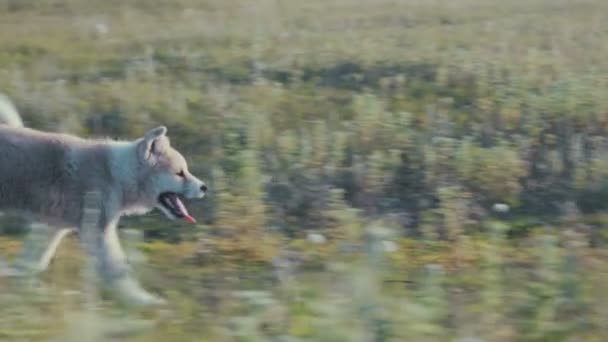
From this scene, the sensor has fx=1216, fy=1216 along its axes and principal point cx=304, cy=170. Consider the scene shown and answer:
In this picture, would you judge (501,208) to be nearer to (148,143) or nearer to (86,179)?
(148,143)

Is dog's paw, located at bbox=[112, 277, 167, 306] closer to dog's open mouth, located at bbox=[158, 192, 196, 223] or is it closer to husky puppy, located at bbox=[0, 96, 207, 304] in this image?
husky puppy, located at bbox=[0, 96, 207, 304]

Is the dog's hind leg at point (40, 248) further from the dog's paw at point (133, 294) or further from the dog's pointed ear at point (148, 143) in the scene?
the dog's pointed ear at point (148, 143)

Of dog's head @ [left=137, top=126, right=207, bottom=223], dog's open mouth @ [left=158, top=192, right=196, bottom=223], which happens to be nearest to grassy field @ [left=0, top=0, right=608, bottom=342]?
dog's open mouth @ [left=158, top=192, right=196, bottom=223]

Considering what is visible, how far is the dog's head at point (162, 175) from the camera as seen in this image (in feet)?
22.5

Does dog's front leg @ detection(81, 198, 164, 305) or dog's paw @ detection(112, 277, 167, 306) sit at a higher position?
dog's front leg @ detection(81, 198, 164, 305)

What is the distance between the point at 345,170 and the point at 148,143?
191 cm

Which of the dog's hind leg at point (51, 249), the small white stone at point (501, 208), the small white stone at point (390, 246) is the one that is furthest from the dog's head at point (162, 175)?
the small white stone at point (501, 208)

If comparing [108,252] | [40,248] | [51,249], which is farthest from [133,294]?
[51,249]

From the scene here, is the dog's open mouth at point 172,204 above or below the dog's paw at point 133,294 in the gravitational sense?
above

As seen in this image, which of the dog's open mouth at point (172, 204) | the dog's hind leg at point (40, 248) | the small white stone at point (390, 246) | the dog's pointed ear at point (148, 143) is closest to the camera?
the dog's hind leg at point (40, 248)

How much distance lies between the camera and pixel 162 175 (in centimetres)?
691

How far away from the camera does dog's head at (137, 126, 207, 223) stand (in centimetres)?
686

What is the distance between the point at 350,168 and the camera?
8.33 m

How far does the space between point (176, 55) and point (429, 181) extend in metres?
4.88
